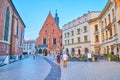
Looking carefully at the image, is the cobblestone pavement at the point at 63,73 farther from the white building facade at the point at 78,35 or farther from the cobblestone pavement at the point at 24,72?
the white building facade at the point at 78,35

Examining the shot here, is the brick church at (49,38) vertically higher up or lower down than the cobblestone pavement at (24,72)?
higher up

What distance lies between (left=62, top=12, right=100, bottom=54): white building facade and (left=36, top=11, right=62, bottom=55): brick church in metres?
7.75

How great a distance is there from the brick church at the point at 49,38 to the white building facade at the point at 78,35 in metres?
7.75

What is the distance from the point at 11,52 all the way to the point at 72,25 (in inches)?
966

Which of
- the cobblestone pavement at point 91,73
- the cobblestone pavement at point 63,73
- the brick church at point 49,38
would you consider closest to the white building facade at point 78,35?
the brick church at point 49,38

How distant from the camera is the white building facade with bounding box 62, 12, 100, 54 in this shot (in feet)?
124

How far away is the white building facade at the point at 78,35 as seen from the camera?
3777 centimetres

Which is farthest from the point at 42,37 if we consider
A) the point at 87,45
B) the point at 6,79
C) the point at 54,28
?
the point at 6,79

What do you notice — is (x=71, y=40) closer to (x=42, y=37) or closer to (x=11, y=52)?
(x=42, y=37)

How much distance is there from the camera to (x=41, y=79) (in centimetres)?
782

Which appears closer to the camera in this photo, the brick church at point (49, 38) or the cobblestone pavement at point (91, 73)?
the cobblestone pavement at point (91, 73)

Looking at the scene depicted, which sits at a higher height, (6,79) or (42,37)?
(42,37)

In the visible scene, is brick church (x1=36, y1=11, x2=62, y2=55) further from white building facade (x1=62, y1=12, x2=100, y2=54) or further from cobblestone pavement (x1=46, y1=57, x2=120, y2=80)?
cobblestone pavement (x1=46, y1=57, x2=120, y2=80)

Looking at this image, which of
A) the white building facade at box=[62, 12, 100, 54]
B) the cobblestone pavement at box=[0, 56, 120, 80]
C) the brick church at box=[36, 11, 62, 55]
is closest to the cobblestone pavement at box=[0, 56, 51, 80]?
the cobblestone pavement at box=[0, 56, 120, 80]
